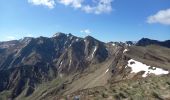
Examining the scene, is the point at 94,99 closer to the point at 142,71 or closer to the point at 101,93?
the point at 101,93

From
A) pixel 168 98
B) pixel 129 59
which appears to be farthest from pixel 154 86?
pixel 129 59

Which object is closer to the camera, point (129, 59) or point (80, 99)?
point (80, 99)

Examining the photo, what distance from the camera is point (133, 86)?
75.8 feet

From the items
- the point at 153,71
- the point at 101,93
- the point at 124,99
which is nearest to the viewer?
the point at 124,99

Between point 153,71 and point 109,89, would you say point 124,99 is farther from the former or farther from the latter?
point 153,71

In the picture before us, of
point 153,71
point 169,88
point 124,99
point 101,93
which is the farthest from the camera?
point 153,71

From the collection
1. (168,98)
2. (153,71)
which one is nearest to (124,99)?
(168,98)

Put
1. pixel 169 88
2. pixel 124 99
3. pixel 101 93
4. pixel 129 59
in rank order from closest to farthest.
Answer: pixel 124 99 < pixel 101 93 < pixel 169 88 < pixel 129 59

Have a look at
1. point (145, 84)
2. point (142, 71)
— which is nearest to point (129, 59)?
point (142, 71)

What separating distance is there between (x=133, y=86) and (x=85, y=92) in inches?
152

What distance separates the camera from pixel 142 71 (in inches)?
5167

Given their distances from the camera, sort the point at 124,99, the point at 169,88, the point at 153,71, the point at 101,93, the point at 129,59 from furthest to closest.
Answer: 1. the point at 129,59
2. the point at 153,71
3. the point at 169,88
4. the point at 101,93
5. the point at 124,99

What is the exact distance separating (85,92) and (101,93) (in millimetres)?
1233

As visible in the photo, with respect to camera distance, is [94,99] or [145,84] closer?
[94,99]
